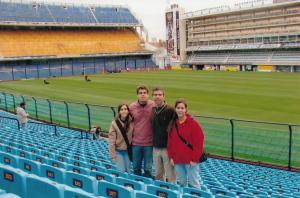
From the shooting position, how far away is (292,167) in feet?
39.3

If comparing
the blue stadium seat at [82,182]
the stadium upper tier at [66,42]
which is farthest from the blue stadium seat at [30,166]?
the stadium upper tier at [66,42]

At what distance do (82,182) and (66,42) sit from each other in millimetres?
68308

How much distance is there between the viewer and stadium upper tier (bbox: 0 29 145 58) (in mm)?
63125

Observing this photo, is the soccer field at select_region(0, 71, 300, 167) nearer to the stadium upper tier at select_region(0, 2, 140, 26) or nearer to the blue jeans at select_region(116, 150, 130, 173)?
the blue jeans at select_region(116, 150, 130, 173)

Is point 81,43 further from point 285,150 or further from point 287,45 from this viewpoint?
point 285,150

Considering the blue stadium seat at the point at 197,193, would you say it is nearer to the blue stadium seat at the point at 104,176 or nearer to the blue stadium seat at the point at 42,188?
the blue stadium seat at the point at 104,176

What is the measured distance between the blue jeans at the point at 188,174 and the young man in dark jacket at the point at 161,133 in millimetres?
231

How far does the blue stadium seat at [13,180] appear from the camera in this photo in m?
3.04

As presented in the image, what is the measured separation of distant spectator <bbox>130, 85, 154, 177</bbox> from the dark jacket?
0.18 meters

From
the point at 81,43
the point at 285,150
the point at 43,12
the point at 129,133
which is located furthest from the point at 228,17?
the point at 129,133

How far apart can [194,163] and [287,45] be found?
63.8 metres

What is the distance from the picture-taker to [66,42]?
69500mm

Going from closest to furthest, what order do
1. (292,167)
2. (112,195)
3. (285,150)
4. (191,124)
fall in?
(112,195)
(191,124)
(292,167)
(285,150)

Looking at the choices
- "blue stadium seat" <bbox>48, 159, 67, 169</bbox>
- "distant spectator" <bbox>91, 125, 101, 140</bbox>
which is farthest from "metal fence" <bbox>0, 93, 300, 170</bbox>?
"blue stadium seat" <bbox>48, 159, 67, 169</bbox>
